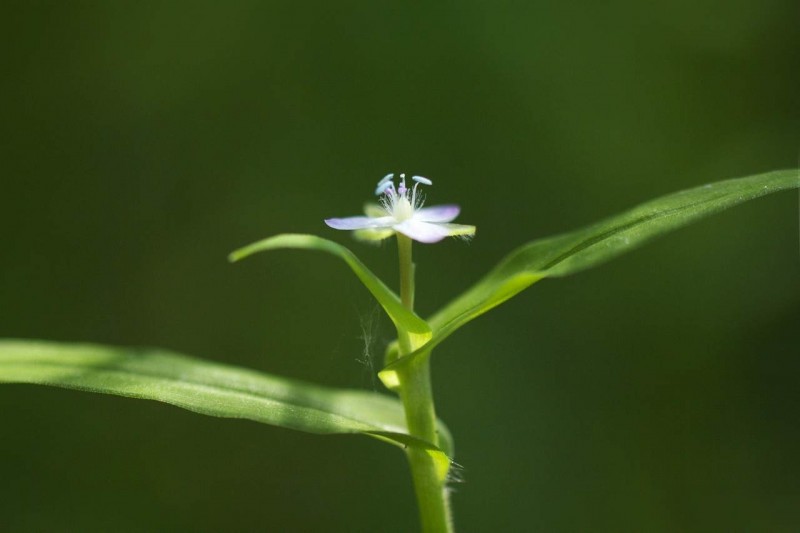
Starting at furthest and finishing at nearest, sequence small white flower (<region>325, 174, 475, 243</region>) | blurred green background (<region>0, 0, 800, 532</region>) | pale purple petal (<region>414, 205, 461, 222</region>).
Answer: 1. blurred green background (<region>0, 0, 800, 532</region>)
2. pale purple petal (<region>414, 205, 461, 222</region>)
3. small white flower (<region>325, 174, 475, 243</region>)

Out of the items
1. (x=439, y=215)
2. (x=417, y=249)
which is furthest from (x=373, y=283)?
(x=417, y=249)

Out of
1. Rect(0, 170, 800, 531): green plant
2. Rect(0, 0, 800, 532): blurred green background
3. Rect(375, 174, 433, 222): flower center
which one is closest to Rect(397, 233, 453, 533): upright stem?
Rect(0, 170, 800, 531): green plant

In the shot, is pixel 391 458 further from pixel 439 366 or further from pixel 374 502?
pixel 439 366

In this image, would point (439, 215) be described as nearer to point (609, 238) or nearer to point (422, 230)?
point (422, 230)

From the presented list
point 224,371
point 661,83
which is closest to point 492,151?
point 661,83

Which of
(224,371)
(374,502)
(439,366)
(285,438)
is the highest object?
(439,366)

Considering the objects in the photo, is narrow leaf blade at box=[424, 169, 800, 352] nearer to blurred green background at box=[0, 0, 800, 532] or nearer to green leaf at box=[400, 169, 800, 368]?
green leaf at box=[400, 169, 800, 368]
